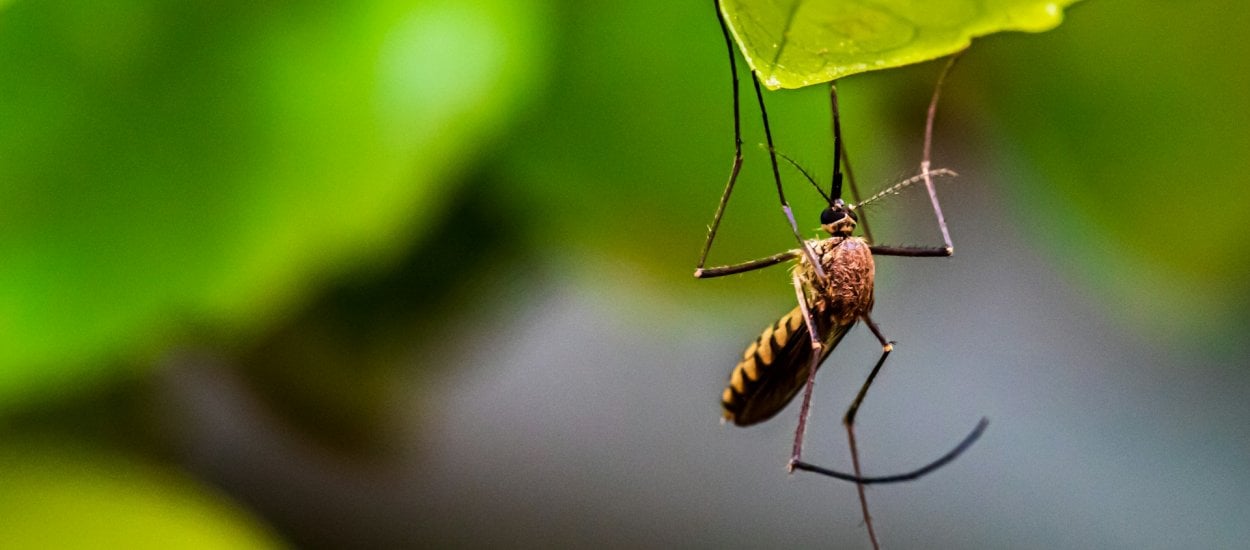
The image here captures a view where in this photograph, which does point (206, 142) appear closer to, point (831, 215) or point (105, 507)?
point (105, 507)

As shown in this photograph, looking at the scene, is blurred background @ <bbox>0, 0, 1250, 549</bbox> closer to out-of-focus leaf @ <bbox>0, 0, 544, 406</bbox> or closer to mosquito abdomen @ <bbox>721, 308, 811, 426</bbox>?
out-of-focus leaf @ <bbox>0, 0, 544, 406</bbox>

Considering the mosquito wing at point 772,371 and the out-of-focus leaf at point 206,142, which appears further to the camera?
the mosquito wing at point 772,371

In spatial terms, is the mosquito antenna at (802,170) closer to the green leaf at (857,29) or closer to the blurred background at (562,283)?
the blurred background at (562,283)

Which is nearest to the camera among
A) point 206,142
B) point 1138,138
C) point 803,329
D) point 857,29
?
point 857,29

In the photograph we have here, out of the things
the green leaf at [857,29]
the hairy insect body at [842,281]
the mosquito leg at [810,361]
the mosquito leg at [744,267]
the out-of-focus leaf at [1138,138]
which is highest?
the out-of-focus leaf at [1138,138]

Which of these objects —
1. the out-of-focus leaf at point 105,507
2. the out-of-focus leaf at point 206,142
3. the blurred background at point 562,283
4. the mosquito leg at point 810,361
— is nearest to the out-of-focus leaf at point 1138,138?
the blurred background at point 562,283

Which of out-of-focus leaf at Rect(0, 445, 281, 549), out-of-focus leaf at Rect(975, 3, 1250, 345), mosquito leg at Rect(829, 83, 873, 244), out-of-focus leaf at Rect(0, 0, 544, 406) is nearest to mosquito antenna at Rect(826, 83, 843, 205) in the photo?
mosquito leg at Rect(829, 83, 873, 244)

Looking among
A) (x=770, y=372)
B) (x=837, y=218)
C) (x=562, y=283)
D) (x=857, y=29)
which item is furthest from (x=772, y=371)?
Result: (x=857, y=29)
